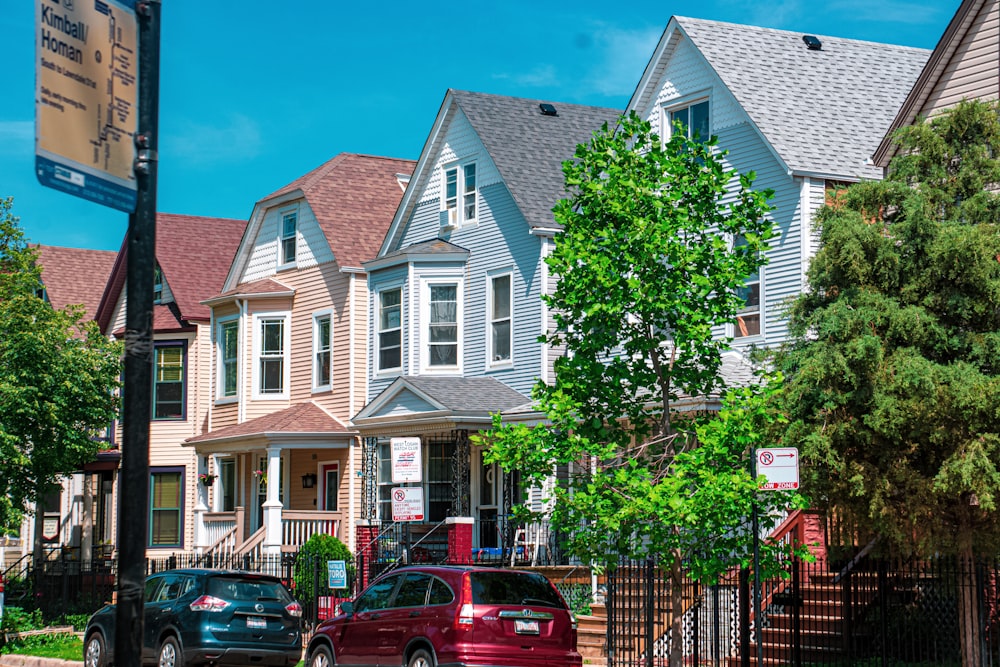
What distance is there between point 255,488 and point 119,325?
9162 millimetres

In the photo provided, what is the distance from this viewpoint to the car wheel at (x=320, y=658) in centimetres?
1836

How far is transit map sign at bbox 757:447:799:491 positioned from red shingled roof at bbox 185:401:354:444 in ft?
65.2

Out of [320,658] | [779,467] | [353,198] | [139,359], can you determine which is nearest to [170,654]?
[320,658]

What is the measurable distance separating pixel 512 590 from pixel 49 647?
1291 cm

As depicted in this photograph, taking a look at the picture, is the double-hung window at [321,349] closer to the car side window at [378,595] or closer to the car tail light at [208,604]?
the car tail light at [208,604]

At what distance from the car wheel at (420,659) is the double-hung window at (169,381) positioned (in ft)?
79.2

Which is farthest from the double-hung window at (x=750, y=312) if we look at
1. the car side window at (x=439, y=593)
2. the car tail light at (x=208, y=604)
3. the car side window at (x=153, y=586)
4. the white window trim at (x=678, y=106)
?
the car side window at (x=153, y=586)

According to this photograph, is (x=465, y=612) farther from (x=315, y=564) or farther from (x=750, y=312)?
(x=750, y=312)

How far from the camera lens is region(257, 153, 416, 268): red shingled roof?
1390 inches

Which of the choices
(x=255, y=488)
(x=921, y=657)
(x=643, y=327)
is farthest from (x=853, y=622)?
(x=255, y=488)

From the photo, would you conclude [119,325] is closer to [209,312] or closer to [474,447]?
[209,312]

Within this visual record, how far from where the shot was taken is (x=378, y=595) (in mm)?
17719

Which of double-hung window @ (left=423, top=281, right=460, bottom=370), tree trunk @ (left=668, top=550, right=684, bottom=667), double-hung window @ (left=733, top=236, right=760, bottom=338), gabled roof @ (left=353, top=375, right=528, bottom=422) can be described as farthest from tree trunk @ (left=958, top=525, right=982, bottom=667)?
double-hung window @ (left=423, top=281, right=460, bottom=370)

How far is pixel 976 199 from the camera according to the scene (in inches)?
654
